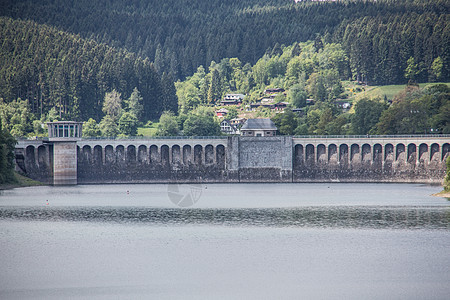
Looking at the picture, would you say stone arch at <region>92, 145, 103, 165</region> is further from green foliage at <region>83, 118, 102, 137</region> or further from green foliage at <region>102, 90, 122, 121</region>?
green foliage at <region>102, 90, 122, 121</region>

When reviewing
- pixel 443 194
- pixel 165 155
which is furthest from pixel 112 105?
pixel 443 194

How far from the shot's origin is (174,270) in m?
51.2

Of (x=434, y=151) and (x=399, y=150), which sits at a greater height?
(x=399, y=150)

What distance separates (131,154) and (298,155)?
31683mm

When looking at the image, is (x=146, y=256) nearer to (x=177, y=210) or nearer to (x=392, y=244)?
(x=392, y=244)

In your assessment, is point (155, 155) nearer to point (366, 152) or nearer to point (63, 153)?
point (63, 153)

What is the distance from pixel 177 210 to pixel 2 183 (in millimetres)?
39453

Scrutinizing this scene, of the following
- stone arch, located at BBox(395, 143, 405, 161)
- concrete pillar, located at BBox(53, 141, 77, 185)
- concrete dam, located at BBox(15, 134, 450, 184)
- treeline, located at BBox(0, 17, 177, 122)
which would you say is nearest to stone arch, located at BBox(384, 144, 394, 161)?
concrete dam, located at BBox(15, 134, 450, 184)

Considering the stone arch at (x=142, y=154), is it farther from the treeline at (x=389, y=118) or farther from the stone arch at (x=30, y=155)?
the treeline at (x=389, y=118)

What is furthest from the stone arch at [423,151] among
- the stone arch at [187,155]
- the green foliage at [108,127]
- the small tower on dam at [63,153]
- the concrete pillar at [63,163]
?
the green foliage at [108,127]

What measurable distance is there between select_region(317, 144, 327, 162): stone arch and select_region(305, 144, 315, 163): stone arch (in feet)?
3.82

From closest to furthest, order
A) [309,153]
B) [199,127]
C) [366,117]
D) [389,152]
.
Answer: [389,152]
[309,153]
[366,117]
[199,127]

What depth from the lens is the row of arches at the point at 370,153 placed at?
128 meters

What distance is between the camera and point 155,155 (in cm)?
13700
